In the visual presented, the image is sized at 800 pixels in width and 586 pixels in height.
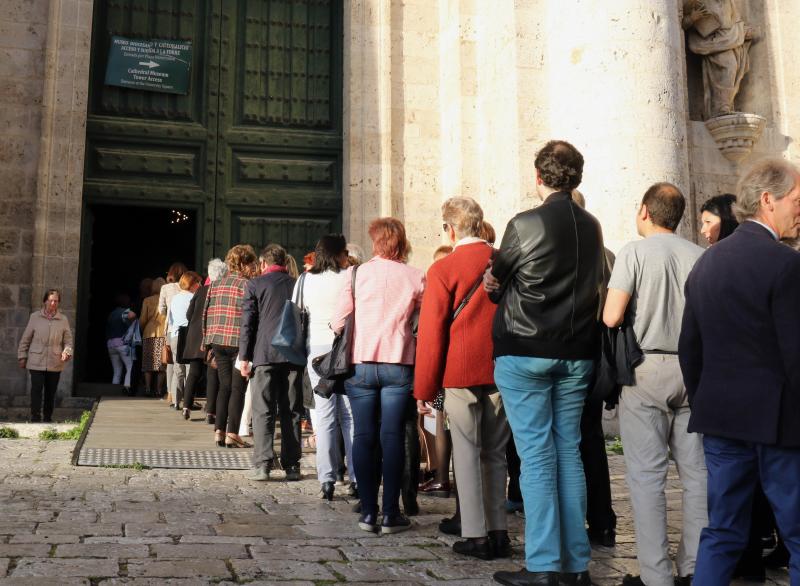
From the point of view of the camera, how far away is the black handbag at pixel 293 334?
6.23 m

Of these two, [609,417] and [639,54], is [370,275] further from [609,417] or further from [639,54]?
[639,54]

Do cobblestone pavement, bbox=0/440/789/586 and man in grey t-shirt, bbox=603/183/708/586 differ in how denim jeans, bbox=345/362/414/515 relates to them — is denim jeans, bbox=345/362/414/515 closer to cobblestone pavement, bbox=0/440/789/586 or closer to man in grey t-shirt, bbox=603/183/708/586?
cobblestone pavement, bbox=0/440/789/586

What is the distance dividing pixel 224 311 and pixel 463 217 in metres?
3.81

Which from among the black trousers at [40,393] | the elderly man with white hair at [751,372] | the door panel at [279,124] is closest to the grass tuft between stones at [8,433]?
the black trousers at [40,393]

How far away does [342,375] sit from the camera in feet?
17.1

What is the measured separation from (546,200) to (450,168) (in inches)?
280

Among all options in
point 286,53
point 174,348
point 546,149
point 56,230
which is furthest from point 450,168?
point 546,149

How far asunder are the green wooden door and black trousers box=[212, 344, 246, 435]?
3.41m

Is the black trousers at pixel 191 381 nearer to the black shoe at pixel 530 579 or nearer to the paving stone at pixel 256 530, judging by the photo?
the paving stone at pixel 256 530

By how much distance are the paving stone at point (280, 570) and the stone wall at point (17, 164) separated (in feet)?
23.3

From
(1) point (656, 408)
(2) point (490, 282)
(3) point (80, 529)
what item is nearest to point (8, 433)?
(3) point (80, 529)

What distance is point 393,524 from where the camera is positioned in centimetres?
505

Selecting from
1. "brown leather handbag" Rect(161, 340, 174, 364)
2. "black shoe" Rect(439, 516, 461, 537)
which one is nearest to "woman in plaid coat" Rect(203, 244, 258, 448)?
"brown leather handbag" Rect(161, 340, 174, 364)

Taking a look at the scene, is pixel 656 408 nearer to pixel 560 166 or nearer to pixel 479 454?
pixel 479 454
